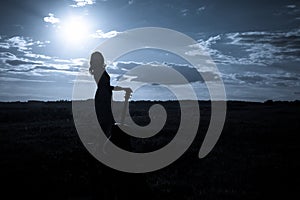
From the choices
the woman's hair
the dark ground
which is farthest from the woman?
the dark ground

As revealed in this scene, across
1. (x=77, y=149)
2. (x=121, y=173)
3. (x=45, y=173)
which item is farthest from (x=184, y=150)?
(x=121, y=173)

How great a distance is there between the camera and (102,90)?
941 centimetres

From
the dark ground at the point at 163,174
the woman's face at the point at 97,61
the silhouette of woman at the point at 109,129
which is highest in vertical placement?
the woman's face at the point at 97,61

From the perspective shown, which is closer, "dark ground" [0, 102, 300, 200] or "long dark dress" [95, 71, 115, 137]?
"long dark dress" [95, 71, 115, 137]

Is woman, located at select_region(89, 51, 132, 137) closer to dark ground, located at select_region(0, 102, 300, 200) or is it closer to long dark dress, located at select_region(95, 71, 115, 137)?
long dark dress, located at select_region(95, 71, 115, 137)

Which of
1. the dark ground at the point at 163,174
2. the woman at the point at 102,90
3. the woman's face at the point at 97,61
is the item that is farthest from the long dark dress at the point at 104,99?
the dark ground at the point at 163,174

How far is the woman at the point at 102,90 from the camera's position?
9.26m

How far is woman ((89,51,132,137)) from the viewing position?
9258mm

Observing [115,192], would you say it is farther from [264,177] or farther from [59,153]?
[59,153]

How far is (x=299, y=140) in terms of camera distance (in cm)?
2405

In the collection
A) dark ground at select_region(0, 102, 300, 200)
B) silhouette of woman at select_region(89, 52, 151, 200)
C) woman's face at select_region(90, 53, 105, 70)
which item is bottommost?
dark ground at select_region(0, 102, 300, 200)

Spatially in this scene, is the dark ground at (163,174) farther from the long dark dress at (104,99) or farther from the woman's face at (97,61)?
the woman's face at (97,61)

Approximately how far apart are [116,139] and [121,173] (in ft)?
3.46

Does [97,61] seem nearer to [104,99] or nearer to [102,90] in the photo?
[102,90]
